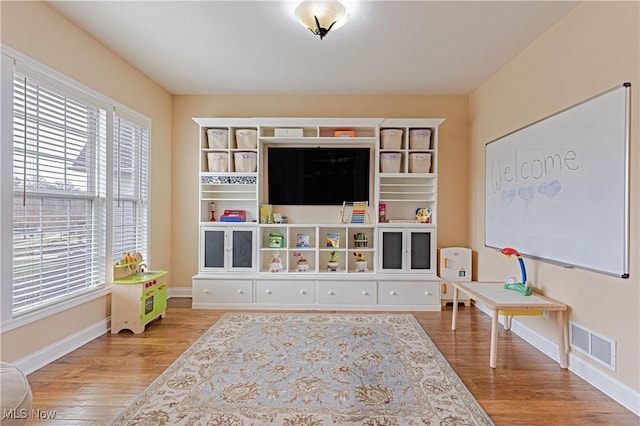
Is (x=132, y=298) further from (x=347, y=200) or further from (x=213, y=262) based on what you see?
(x=347, y=200)

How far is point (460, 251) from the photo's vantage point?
4.15m

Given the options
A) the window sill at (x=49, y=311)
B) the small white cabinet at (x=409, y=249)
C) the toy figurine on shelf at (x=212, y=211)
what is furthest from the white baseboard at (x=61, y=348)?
the small white cabinet at (x=409, y=249)

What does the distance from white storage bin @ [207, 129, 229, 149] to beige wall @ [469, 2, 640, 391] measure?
3195mm

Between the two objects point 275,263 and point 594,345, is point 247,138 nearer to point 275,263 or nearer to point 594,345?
point 275,263

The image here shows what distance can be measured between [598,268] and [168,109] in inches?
187

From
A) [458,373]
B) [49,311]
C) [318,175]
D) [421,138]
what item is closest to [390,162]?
[421,138]

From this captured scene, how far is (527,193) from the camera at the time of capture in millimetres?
2982

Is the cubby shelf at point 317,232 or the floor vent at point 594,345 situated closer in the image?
the floor vent at point 594,345

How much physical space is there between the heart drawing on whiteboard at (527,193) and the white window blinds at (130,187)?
392 cm

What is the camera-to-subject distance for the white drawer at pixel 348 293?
156 inches

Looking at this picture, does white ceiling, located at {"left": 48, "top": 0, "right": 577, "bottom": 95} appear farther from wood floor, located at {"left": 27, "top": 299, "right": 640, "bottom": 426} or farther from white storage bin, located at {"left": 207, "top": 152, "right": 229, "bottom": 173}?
wood floor, located at {"left": 27, "top": 299, "right": 640, "bottom": 426}

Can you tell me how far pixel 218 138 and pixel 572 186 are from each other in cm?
367

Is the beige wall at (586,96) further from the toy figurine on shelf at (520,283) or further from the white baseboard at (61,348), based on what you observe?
the white baseboard at (61,348)

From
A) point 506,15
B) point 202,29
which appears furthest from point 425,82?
point 202,29
